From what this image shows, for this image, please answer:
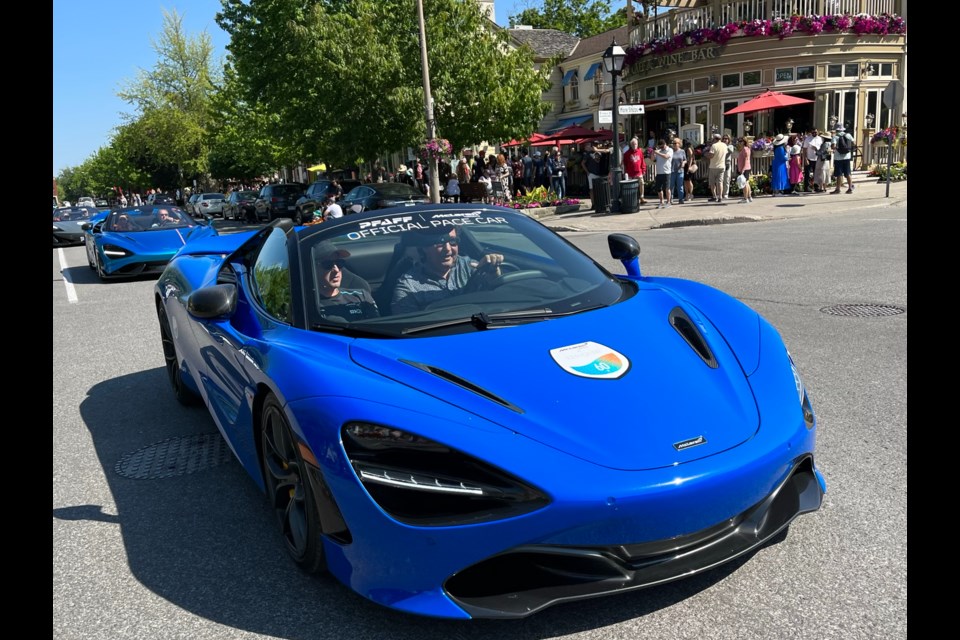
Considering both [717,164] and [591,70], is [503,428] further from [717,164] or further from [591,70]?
[591,70]

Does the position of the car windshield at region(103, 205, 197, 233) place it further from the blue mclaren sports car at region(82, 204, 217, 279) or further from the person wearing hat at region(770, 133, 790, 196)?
the person wearing hat at region(770, 133, 790, 196)

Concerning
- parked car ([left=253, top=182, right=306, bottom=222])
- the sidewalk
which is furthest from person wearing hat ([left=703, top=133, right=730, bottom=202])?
parked car ([left=253, top=182, right=306, bottom=222])

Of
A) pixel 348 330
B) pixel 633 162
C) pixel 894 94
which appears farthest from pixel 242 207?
pixel 348 330

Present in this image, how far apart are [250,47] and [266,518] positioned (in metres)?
35.2

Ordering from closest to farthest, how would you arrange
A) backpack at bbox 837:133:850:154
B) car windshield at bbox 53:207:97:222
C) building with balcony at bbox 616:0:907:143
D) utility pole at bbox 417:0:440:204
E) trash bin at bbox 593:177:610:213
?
backpack at bbox 837:133:850:154 < trash bin at bbox 593:177:610:213 < utility pole at bbox 417:0:440:204 < building with balcony at bbox 616:0:907:143 < car windshield at bbox 53:207:97:222

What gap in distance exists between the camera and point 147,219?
14.6 m

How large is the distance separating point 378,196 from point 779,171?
1157 centimetres

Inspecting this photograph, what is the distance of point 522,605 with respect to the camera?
91.5 inches

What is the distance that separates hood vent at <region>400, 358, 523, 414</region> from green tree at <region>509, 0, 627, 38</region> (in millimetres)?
72503

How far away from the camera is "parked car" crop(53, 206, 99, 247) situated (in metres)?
28.1

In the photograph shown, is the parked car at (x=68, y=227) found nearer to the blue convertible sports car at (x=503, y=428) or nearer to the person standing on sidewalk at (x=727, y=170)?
the person standing on sidewalk at (x=727, y=170)

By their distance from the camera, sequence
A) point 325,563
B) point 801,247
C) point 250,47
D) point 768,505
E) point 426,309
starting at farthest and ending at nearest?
point 250,47 < point 801,247 < point 426,309 < point 325,563 < point 768,505
